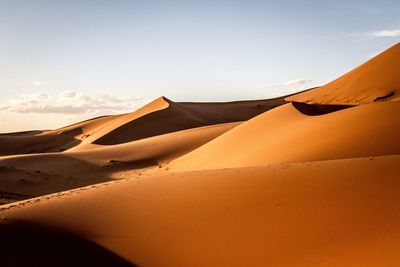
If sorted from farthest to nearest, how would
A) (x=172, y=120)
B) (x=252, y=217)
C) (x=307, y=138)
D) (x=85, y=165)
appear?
(x=172, y=120), (x=85, y=165), (x=307, y=138), (x=252, y=217)

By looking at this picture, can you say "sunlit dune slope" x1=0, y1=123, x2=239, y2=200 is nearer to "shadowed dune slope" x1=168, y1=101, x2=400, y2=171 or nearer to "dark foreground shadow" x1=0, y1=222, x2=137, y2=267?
"shadowed dune slope" x1=168, y1=101, x2=400, y2=171

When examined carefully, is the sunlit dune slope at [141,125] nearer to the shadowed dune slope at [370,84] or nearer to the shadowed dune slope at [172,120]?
the shadowed dune slope at [172,120]

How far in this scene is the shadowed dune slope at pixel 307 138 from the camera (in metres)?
8.29

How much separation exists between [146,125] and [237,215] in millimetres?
27788

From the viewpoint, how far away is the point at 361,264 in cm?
355

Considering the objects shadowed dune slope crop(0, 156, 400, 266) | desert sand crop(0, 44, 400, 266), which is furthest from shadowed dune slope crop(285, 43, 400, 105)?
shadowed dune slope crop(0, 156, 400, 266)

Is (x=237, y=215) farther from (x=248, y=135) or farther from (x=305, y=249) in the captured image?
(x=248, y=135)

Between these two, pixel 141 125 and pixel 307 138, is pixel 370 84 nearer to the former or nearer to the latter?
pixel 307 138

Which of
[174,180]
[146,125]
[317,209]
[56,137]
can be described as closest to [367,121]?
[174,180]

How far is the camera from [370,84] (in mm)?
20812

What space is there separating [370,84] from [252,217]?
17680mm

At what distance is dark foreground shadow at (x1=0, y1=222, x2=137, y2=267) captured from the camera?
4.64m

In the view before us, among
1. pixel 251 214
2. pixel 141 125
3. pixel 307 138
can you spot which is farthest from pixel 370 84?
pixel 251 214

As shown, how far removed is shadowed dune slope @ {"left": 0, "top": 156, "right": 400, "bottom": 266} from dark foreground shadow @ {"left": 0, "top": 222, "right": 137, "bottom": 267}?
135 mm
